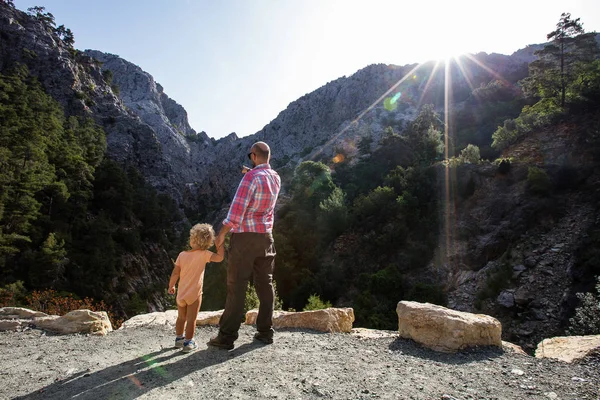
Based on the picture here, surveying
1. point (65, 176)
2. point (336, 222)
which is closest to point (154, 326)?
point (336, 222)

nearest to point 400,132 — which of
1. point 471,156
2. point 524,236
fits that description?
point 471,156

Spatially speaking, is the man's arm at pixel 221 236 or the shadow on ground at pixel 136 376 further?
the man's arm at pixel 221 236

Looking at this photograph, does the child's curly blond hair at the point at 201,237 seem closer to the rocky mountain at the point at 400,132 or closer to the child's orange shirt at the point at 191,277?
the child's orange shirt at the point at 191,277

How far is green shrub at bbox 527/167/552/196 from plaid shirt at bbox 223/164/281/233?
2247 cm

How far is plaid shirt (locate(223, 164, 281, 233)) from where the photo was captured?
3750 mm

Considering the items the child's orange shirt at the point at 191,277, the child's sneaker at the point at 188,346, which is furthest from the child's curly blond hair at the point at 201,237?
the child's sneaker at the point at 188,346

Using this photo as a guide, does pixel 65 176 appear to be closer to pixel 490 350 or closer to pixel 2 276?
pixel 2 276

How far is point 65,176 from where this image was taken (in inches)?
1320

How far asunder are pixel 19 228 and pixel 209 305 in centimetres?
1668

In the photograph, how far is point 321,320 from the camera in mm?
5379

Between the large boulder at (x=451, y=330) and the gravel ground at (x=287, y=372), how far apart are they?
0.16 m

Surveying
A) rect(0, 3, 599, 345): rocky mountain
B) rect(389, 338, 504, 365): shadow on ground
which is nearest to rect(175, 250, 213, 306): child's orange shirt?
rect(389, 338, 504, 365): shadow on ground

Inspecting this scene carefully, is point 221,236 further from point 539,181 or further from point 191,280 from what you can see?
point 539,181

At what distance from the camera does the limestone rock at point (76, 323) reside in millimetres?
A: 5379
